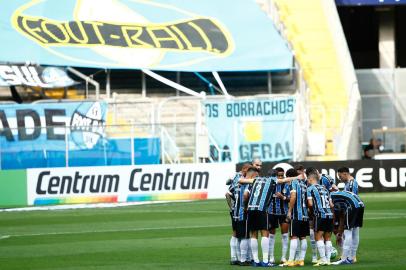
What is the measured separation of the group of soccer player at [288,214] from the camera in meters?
21.0

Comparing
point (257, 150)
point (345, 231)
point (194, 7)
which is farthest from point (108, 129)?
point (345, 231)

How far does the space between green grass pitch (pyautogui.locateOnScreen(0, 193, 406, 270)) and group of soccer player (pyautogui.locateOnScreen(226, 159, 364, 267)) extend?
1.76ft

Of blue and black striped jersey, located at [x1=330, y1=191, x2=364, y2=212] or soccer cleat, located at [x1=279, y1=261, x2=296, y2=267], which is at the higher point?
blue and black striped jersey, located at [x1=330, y1=191, x2=364, y2=212]

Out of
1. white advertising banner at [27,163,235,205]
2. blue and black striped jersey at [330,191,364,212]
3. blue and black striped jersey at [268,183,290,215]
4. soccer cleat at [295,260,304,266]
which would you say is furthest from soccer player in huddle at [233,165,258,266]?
white advertising banner at [27,163,235,205]

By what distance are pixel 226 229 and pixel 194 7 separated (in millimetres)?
22299

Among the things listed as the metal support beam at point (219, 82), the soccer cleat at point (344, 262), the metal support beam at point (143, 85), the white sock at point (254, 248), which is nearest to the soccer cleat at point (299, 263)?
the soccer cleat at point (344, 262)

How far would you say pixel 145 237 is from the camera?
27578 millimetres

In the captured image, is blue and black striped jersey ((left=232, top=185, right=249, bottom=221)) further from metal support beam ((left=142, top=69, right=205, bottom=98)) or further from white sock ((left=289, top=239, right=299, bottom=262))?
metal support beam ((left=142, top=69, right=205, bottom=98))

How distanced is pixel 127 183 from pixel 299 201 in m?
20.1

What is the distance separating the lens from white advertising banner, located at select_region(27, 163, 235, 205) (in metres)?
40.1

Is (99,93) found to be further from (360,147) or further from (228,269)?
(228,269)

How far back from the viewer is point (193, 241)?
2634 cm

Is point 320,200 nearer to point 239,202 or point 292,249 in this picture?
point 292,249

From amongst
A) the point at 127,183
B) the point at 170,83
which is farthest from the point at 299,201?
the point at 170,83
